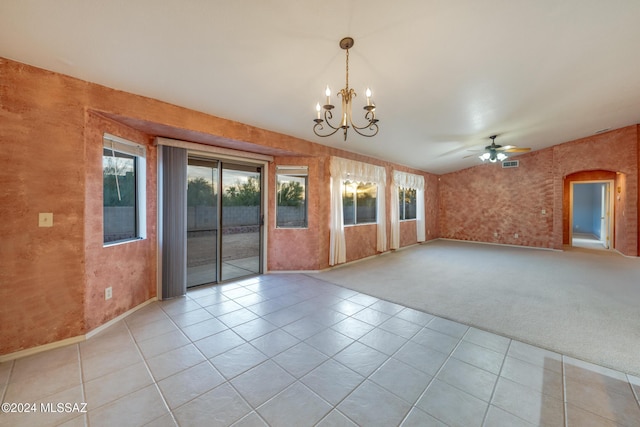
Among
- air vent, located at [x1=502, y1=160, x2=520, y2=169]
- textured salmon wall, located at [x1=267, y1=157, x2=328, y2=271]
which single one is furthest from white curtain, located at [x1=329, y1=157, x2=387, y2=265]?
air vent, located at [x1=502, y1=160, x2=520, y2=169]

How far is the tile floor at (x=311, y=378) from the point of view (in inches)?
58.8

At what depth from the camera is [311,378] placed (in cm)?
183

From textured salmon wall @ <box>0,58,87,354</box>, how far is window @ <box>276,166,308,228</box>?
108 inches

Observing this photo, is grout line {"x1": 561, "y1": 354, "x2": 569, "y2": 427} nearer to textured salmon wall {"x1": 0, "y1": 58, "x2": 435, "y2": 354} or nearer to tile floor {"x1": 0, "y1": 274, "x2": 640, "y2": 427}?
tile floor {"x1": 0, "y1": 274, "x2": 640, "y2": 427}

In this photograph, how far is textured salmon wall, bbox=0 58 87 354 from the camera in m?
2.01

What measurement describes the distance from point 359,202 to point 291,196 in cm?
191

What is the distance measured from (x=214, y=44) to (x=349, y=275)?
12.7ft

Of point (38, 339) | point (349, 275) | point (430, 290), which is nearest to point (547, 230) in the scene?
point (430, 290)

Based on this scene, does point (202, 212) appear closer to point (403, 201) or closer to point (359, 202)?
point (359, 202)

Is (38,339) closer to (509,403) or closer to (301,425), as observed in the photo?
(301,425)

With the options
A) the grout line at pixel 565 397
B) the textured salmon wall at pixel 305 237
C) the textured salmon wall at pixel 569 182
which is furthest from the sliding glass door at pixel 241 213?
the textured salmon wall at pixel 569 182

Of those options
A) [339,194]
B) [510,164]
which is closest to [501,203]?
[510,164]

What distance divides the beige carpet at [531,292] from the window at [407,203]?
176 centimetres

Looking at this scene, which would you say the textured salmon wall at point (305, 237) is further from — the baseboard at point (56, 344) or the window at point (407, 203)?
the window at point (407, 203)
